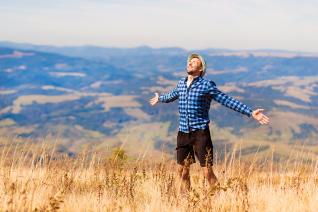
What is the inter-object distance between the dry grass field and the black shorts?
360 mm

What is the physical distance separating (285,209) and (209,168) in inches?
57.6

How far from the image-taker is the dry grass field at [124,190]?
17.1 ft

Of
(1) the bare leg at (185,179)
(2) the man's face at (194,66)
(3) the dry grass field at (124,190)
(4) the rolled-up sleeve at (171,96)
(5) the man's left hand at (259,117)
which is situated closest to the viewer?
(3) the dry grass field at (124,190)

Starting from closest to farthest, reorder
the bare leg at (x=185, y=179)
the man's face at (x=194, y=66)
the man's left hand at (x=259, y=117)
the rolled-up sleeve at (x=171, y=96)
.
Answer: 1. the man's left hand at (x=259, y=117)
2. the bare leg at (x=185, y=179)
3. the man's face at (x=194, y=66)
4. the rolled-up sleeve at (x=171, y=96)

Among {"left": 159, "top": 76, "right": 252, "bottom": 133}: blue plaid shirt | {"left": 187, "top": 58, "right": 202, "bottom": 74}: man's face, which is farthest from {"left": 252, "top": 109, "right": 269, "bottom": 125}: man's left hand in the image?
{"left": 187, "top": 58, "right": 202, "bottom": 74}: man's face

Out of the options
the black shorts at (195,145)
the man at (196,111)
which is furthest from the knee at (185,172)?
the black shorts at (195,145)

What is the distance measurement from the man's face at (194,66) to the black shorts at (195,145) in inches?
35.4

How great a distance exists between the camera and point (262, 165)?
7.82 metres

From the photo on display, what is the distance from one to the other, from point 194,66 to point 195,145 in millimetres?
1190

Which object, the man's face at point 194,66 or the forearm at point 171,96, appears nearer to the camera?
the man's face at point 194,66

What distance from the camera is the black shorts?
22.8ft

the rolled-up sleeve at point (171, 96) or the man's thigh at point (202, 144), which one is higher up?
the rolled-up sleeve at point (171, 96)

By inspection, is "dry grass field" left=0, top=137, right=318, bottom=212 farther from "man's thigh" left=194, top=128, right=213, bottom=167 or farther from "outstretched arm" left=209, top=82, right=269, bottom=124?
"outstretched arm" left=209, top=82, right=269, bottom=124

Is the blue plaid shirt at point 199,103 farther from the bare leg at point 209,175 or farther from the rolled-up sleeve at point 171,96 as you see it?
the bare leg at point 209,175
